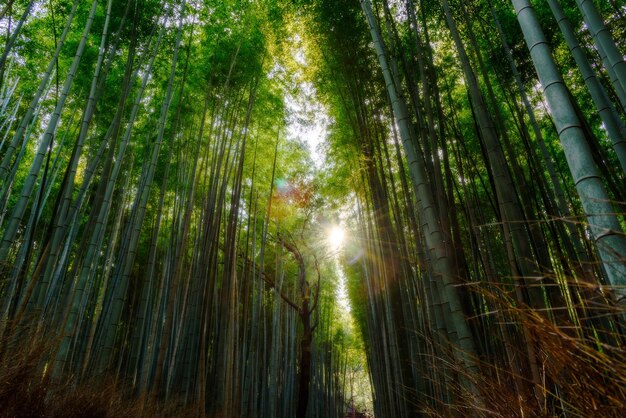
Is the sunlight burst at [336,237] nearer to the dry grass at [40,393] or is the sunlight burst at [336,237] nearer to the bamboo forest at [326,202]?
the bamboo forest at [326,202]

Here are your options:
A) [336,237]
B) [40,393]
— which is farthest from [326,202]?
[40,393]

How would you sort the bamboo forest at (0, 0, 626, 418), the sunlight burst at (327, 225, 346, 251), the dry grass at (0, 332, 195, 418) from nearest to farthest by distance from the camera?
the bamboo forest at (0, 0, 626, 418)
the dry grass at (0, 332, 195, 418)
the sunlight burst at (327, 225, 346, 251)

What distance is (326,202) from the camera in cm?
690

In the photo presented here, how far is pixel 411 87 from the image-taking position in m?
2.68

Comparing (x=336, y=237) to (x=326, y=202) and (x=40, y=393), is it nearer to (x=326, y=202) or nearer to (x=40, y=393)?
(x=326, y=202)

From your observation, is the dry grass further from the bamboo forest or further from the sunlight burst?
the sunlight burst

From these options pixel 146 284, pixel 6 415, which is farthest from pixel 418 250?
pixel 6 415

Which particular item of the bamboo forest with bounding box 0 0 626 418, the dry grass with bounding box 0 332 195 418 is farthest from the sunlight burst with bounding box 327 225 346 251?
the dry grass with bounding box 0 332 195 418

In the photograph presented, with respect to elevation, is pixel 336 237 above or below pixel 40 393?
above

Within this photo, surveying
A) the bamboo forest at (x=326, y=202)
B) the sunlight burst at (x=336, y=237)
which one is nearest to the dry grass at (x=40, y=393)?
the bamboo forest at (x=326, y=202)

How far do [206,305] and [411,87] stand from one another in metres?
2.69

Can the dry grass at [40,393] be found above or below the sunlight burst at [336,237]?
below

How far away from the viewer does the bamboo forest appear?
132 centimetres

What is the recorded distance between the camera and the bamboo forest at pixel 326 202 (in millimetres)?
1315
